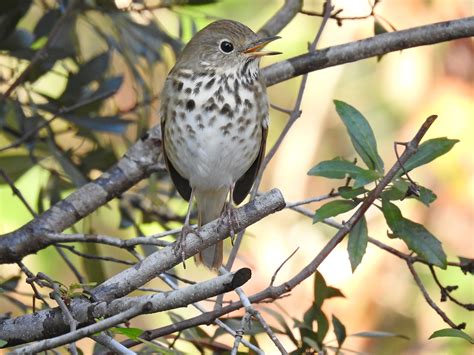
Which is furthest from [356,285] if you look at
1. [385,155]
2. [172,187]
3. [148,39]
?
[148,39]

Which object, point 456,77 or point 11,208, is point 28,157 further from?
point 456,77

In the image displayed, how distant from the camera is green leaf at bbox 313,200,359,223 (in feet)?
8.55

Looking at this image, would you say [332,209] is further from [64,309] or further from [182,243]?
[64,309]

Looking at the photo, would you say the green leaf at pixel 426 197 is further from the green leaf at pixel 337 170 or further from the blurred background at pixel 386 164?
the blurred background at pixel 386 164

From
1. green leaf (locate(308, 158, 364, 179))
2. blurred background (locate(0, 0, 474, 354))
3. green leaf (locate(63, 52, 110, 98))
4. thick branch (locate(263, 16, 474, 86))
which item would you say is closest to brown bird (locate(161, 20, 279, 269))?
thick branch (locate(263, 16, 474, 86))

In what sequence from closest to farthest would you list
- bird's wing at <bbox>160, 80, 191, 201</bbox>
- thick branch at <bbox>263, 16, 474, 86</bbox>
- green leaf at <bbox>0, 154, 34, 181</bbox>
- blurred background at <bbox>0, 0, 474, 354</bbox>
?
thick branch at <bbox>263, 16, 474, 86</bbox>
bird's wing at <bbox>160, 80, 191, 201</bbox>
green leaf at <bbox>0, 154, 34, 181</bbox>
blurred background at <bbox>0, 0, 474, 354</bbox>

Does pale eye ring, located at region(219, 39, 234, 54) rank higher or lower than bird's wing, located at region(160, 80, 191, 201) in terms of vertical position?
higher

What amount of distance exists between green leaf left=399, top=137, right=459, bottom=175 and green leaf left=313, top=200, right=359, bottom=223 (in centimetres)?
16

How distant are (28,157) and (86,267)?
447 mm

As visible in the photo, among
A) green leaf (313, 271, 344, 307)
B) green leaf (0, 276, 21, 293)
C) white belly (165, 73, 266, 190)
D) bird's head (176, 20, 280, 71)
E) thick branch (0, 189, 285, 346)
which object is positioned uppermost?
bird's head (176, 20, 280, 71)

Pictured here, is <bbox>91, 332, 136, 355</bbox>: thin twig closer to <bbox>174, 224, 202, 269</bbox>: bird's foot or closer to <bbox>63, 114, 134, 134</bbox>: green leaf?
<bbox>174, 224, 202, 269</bbox>: bird's foot

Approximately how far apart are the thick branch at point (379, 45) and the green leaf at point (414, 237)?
2.28 ft

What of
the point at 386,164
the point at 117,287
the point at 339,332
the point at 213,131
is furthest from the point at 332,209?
the point at 386,164

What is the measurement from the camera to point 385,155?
18.5 ft
